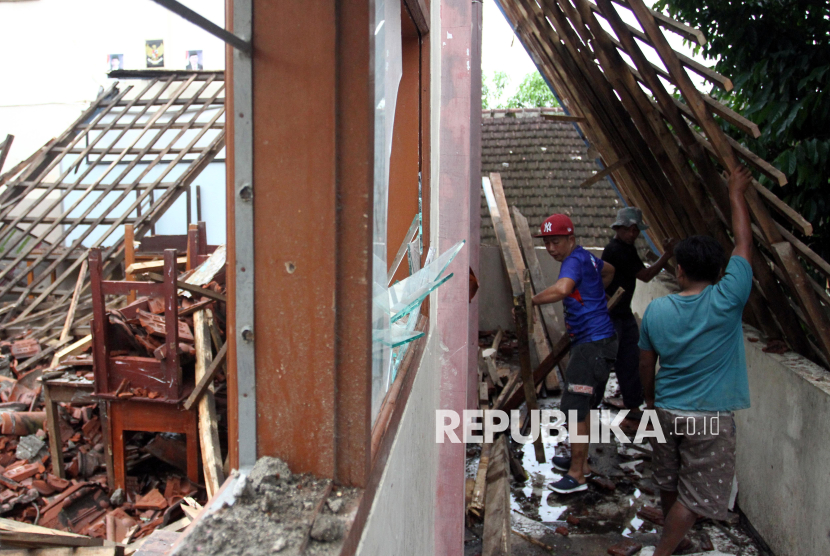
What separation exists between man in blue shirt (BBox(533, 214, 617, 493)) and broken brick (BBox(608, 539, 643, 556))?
0.66 m

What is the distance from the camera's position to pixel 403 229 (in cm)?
237

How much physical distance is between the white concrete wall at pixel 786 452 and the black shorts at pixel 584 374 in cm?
94

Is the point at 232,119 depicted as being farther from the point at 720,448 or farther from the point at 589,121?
the point at 589,121

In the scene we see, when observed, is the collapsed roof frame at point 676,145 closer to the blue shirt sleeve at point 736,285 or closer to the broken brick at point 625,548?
the blue shirt sleeve at point 736,285

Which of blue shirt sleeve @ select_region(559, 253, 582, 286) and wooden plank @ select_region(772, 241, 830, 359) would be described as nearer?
wooden plank @ select_region(772, 241, 830, 359)

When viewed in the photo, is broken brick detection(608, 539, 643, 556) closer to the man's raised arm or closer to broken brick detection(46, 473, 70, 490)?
the man's raised arm

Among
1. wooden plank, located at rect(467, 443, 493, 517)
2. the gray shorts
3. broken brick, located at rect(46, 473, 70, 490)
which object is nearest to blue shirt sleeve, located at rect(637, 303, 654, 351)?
the gray shorts

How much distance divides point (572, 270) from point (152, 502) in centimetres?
364

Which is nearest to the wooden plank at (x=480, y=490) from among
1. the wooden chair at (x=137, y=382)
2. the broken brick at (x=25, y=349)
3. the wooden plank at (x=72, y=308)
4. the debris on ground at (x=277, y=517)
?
the wooden chair at (x=137, y=382)

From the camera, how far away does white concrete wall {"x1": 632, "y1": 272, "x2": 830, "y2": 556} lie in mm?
2975

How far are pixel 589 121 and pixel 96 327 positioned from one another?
434cm

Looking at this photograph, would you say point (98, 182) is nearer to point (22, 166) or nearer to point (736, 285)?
point (22, 166)

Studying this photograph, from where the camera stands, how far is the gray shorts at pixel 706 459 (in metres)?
3.03

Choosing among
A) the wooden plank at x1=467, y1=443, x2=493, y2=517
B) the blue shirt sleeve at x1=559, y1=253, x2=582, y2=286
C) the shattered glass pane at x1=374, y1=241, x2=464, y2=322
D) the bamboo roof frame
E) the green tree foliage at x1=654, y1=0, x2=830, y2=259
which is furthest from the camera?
the bamboo roof frame
